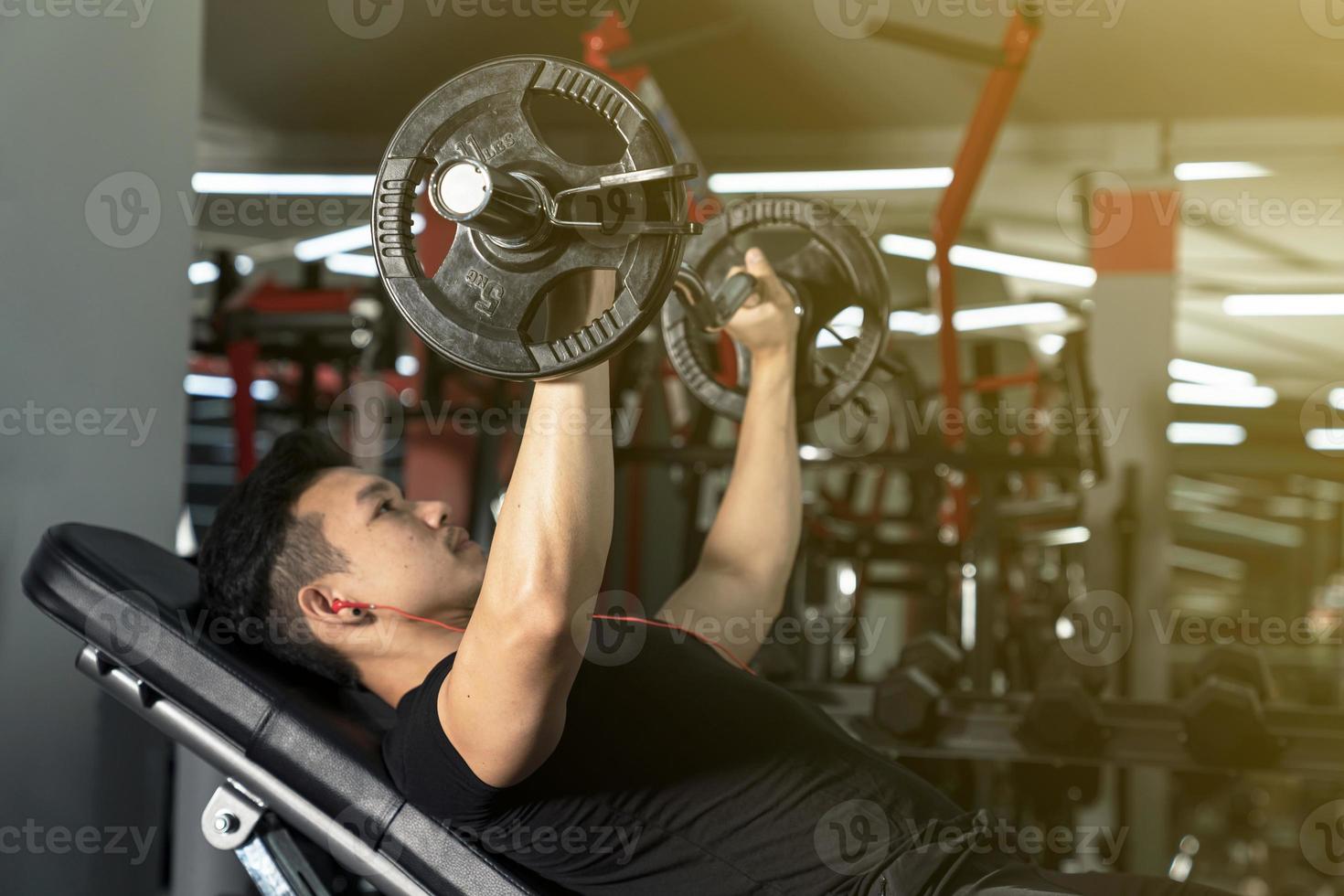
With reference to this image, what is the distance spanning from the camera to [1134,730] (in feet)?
6.35

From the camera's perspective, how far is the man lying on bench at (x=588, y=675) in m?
0.86

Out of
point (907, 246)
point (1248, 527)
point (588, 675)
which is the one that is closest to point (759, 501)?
point (588, 675)

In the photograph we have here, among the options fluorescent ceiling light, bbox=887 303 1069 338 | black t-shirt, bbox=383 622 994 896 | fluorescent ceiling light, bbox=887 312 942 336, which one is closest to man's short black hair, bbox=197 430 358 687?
black t-shirt, bbox=383 622 994 896

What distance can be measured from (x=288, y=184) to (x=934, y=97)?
2.86 m

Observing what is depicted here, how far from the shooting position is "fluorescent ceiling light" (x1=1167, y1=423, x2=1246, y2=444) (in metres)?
7.89

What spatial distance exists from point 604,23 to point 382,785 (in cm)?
198

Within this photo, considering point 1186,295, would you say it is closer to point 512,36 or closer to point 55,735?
point 512,36

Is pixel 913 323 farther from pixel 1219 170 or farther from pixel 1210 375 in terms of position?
pixel 1210 375

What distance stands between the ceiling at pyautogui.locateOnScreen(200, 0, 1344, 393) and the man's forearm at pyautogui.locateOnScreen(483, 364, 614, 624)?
8.77 feet

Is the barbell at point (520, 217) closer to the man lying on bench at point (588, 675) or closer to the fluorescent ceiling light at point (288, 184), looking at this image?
the man lying on bench at point (588, 675)

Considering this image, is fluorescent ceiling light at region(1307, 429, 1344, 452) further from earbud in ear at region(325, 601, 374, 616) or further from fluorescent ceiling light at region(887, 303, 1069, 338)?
earbud in ear at region(325, 601, 374, 616)

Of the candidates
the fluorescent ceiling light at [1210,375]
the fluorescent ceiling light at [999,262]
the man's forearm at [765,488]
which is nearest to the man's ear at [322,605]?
the man's forearm at [765,488]

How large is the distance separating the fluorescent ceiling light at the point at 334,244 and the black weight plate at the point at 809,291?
3974 mm

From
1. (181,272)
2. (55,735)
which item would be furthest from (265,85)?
(55,735)
